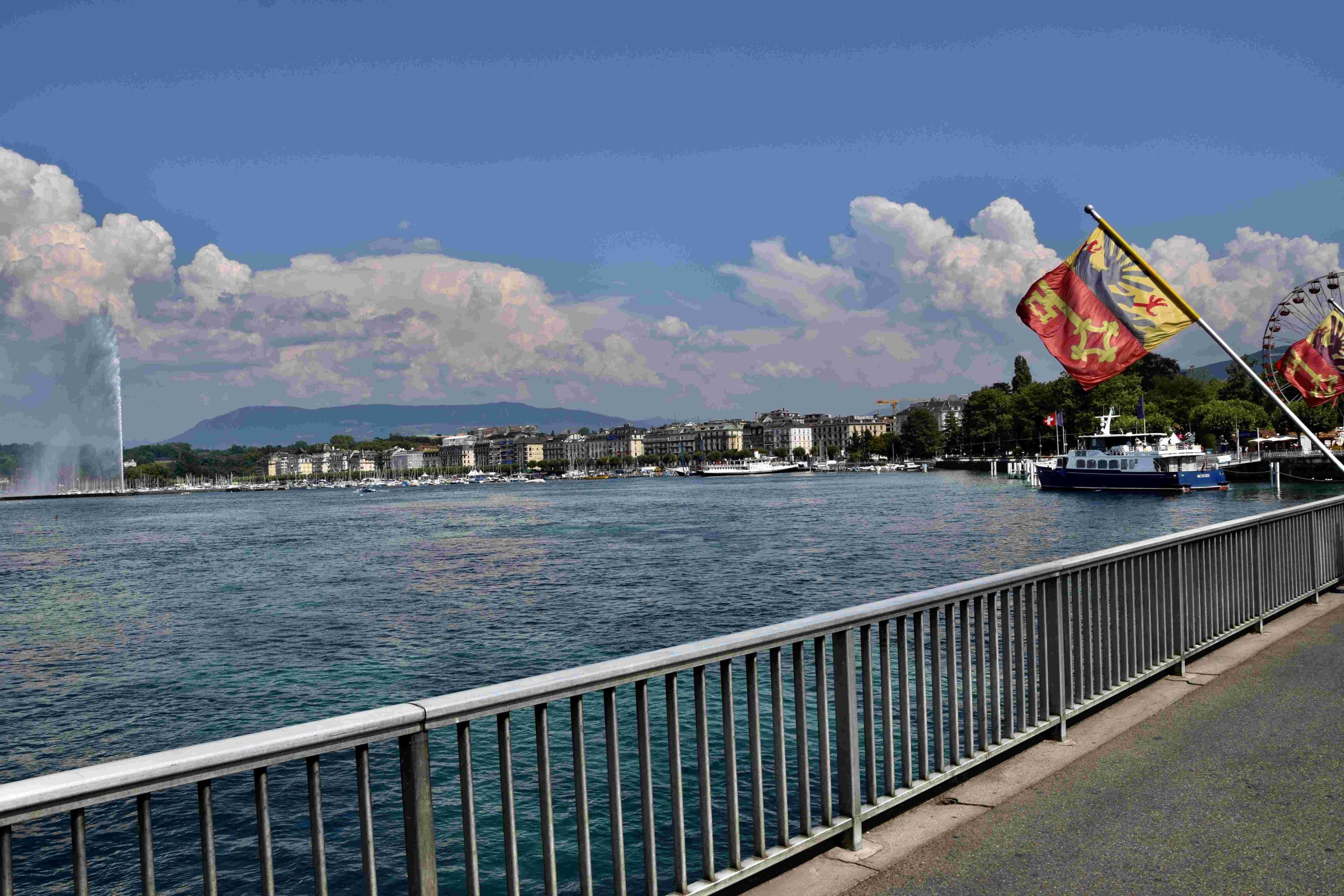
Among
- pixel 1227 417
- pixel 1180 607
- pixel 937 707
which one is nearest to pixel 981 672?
pixel 937 707

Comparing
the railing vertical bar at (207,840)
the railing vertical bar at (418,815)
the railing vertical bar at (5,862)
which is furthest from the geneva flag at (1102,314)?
the railing vertical bar at (5,862)

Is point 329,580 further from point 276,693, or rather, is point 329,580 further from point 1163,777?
point 1163,777

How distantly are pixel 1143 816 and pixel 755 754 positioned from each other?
1.90 m

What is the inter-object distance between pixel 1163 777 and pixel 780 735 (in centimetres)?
228

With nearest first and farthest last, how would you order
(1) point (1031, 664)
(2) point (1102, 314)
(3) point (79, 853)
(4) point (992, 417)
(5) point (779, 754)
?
(3) point (79, 853) → (5) point (779, 754) → (1) point (1031, 664) → (2) point (1102, 314) → (4) point (992, 417)

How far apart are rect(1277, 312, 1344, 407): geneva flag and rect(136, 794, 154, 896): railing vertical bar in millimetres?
19960

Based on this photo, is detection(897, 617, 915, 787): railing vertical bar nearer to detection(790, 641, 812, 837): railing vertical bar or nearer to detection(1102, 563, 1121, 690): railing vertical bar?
detection(790, 641, 812, 837): railing vertical bar

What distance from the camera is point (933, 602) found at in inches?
207

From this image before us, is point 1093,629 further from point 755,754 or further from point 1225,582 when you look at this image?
point 755,754

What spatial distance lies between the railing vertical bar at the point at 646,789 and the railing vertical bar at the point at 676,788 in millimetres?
87

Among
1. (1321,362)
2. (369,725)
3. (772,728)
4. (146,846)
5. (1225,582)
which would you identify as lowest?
(772,728)

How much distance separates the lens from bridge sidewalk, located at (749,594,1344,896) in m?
4.29

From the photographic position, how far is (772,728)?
632 cm

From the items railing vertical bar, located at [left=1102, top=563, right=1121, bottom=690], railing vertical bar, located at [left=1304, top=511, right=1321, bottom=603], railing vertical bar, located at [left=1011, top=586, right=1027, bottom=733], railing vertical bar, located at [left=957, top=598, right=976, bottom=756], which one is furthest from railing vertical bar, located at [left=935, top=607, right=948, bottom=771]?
railing vertical bar, located at [left=1304, top=511, right=1321, bottom=603]
